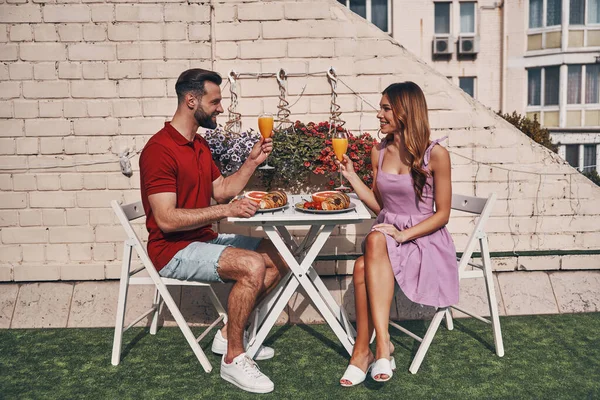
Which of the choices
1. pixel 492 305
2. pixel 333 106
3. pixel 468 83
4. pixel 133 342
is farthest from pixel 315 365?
pixel 468 83

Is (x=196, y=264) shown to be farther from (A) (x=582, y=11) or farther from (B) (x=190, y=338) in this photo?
(A) (x=582, y=11)

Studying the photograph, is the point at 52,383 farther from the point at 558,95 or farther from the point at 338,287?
the point at 558,95

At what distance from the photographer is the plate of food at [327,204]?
303cm

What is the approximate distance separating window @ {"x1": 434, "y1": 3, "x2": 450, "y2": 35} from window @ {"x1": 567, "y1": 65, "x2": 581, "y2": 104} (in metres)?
4.59

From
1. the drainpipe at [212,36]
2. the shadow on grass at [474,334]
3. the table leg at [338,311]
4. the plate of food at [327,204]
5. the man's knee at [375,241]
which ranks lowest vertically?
the shadow on grass at [474,334]

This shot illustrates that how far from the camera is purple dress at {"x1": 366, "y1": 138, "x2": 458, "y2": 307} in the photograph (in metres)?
3.04

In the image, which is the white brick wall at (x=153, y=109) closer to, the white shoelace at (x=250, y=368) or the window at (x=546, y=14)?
the white shoelace at (x=250, y=368)

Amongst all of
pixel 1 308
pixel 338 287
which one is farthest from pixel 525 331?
pixel 1 308

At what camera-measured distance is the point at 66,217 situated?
169 inches

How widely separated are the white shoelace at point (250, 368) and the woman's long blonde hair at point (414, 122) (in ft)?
4.39

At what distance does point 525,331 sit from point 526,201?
43.5 inches

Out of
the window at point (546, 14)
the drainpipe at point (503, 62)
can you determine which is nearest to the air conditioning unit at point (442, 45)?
the drainpipe at point (503, 62)

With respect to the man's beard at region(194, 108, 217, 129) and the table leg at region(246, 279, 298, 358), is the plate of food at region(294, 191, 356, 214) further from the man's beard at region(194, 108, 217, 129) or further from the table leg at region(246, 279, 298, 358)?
the man's beard at region(194, 108, 217, 129)

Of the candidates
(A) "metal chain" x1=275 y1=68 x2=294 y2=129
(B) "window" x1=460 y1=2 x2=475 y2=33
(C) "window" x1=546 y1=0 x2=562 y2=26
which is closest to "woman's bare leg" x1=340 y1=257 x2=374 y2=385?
(A) "metal chain" x1=275 y1=68 x2=294 y2=129
